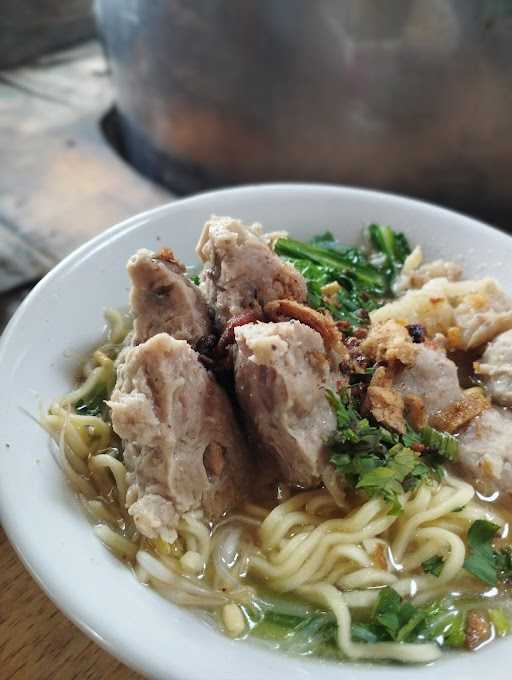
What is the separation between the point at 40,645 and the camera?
6.48 ft

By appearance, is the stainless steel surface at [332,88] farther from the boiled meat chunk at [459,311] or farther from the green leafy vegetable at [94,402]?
the green leafy vegetable at [94,402]

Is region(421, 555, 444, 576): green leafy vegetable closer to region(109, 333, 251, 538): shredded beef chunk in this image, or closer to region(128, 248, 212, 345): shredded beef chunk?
region(109, 333, 251, 538): shredded beef chunk

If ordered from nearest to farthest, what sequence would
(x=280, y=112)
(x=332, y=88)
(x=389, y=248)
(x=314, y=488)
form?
(x=314, y=488) < (x=389, y=248) < (x=332, y=88) < (x=280, y=112)

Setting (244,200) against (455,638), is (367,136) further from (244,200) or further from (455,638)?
(455,638)

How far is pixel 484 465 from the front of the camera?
2.16 m

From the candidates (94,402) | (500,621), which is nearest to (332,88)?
(94,402)

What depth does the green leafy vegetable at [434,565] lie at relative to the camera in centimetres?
198

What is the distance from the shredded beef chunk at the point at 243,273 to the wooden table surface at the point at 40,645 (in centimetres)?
97

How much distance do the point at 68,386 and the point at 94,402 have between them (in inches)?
4.0

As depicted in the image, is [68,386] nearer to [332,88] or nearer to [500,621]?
[500,621]

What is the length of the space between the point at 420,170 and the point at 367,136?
1.34ft

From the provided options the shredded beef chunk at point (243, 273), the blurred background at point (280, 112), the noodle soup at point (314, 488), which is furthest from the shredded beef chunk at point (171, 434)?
the blurred background at point (280, 112)

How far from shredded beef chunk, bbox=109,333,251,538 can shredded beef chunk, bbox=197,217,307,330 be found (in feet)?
0.87

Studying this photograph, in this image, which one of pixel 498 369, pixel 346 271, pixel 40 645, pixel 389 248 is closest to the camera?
pixel 40 645
